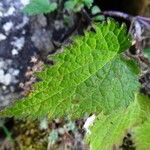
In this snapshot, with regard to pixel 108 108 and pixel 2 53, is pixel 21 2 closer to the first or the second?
pixel 2 53

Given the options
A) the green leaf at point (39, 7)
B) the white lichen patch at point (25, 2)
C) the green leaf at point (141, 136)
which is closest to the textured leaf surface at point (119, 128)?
the green leaf at point (141, 136)

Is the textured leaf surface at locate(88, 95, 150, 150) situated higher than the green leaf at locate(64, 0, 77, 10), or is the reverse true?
the green leaf at locate(64, 0, 77, 10)

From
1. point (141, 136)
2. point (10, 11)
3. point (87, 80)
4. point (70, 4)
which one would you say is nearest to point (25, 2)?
point (10, 11)

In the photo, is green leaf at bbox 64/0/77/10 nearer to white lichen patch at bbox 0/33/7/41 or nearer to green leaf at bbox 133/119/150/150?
white lichen patch at bbox 0/33/7/41

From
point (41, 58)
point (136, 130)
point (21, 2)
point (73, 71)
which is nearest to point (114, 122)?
point (136, 130)

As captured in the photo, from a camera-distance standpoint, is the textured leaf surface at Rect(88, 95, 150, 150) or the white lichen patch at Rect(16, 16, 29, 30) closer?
the textured leaf surface at Rect(88, 95, 150, 150)

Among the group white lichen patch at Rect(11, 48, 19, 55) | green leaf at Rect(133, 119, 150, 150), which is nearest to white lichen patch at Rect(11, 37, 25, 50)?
white lichen patch at Rect(11, 48, 19, 55)
